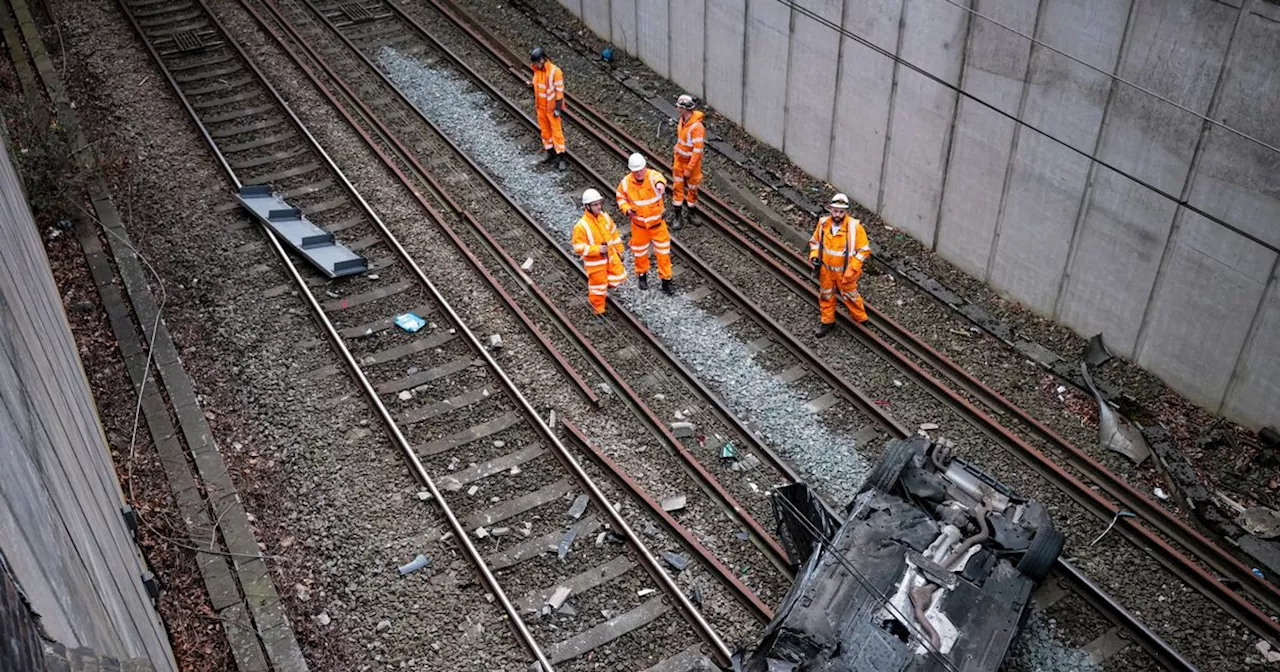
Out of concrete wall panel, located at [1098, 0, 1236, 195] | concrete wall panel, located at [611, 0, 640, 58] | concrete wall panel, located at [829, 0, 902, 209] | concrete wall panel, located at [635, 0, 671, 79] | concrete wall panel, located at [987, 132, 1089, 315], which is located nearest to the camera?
concrete wall panel, located at [1098, 0, 1236, 195]

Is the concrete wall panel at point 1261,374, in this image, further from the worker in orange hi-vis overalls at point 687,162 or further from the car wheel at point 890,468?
the worker in orange hi-vis overalls at point 687,162

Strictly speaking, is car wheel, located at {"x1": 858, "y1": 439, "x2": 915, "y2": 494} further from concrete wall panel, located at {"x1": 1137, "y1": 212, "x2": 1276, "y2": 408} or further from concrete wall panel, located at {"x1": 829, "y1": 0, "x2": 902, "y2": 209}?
concrete wall panel, located at {"x1": 829, "y1": 0, "x2": 902, "y2": 209}

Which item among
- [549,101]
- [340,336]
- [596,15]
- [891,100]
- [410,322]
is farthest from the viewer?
[596,15]

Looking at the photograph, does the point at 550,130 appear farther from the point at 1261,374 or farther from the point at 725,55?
the point at 1261,374

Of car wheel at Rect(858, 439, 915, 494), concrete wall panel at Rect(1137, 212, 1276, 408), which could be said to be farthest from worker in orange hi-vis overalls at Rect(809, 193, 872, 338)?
concrete wall panel at Rect(1137, 212, 1276, 408)

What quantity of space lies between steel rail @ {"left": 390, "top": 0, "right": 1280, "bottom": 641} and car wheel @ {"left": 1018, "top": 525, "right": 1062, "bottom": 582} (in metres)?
2.04

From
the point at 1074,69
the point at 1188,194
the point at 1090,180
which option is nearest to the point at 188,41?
the point at 1074,69

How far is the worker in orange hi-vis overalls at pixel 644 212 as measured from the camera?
11930 millimetres

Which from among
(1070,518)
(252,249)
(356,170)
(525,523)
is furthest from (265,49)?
(1070,518)

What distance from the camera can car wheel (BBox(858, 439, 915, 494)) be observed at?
348 inches

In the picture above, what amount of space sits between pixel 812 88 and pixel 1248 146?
614 cm

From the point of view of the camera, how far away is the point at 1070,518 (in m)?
9.94

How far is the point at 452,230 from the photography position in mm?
13852

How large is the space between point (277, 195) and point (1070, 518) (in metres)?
11.1
